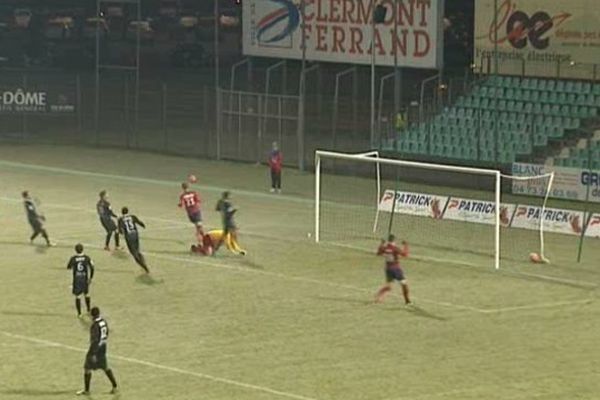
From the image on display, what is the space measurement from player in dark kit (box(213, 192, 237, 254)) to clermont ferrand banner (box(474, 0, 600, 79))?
56.9 feet

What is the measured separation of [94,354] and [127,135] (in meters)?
38.5

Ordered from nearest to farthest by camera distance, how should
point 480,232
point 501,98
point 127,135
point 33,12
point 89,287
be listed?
point 89,287, point 480,232, point 501,98, point 127,135, point 33,12

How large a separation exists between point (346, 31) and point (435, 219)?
17.9 meters

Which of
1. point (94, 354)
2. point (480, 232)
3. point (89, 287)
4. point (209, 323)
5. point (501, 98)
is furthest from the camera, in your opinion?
point (501, 98)

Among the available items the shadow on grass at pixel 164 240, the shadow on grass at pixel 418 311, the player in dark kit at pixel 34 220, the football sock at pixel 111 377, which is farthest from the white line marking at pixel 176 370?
the shadow on grass at pixel 164 240

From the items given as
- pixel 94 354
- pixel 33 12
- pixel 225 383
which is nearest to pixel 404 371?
pixel 225 383

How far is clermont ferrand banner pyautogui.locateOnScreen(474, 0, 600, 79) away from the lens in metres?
56.2

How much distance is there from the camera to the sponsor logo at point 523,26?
5725 centimetres

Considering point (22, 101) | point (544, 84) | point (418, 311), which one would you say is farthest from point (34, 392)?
point (22, 101)

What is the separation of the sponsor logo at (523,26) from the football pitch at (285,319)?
12.3m

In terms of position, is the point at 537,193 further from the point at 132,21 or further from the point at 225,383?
the point at 132,21

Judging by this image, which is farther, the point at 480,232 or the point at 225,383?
the point at 480,232

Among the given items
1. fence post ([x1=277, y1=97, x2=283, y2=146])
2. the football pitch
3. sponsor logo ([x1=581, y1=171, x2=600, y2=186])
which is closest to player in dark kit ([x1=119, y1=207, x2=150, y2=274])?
the football pitch

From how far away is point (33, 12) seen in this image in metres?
89.1
